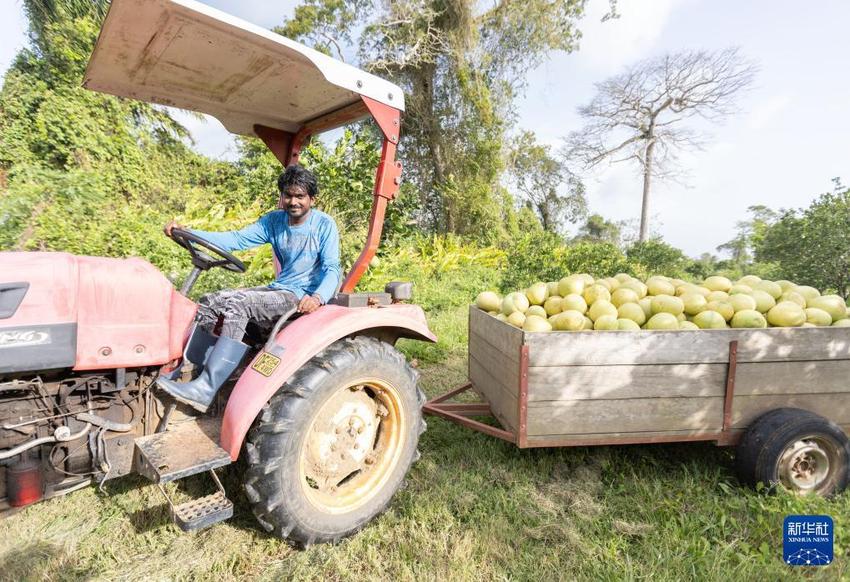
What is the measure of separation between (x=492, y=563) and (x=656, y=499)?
38.7 inches

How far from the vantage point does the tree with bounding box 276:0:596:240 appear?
12.8 meters

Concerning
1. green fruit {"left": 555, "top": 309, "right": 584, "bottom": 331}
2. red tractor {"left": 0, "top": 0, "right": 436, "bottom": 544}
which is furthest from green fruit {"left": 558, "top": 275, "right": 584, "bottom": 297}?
red tractor {"left": 0, "top": 0, "right": 436, "bottom": 544}

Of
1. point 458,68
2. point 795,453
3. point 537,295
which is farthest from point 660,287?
point 458,68

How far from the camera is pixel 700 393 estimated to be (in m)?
2.24

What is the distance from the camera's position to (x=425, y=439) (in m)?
2.98

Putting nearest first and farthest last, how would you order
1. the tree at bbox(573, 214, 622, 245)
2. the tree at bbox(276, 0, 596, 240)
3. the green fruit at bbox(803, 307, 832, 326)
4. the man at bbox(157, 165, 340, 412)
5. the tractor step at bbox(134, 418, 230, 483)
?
the tractor step at bbox(134, 418, 230, 483), the man at bbox(157, 165, 340, 412), the green fruit at bbox(803, 307, 832, 326), the tree at bbox(276, 0, 596, 240), the tree at bbox(573, 214, 622, 245)

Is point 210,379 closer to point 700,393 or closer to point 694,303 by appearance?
point 700,393

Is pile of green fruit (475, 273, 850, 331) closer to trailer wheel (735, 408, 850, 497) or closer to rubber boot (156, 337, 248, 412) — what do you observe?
trailer wheel (735, 408, 850, 497)

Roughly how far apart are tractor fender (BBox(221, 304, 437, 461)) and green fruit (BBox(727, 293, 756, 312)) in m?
1.77

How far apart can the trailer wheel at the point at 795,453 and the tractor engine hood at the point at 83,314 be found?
9.08ft

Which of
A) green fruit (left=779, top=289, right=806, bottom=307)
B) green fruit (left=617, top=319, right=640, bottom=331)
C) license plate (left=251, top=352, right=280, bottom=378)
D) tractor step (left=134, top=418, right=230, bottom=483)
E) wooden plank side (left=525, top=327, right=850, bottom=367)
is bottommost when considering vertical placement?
tractor step (left=134, top=418, right=230, bottom=483)

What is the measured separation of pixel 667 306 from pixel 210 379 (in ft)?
7.90

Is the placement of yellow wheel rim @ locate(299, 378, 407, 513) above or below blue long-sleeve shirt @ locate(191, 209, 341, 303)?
below

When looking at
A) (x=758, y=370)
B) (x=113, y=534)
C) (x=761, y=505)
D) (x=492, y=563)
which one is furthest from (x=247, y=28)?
(x=761, y=505)
